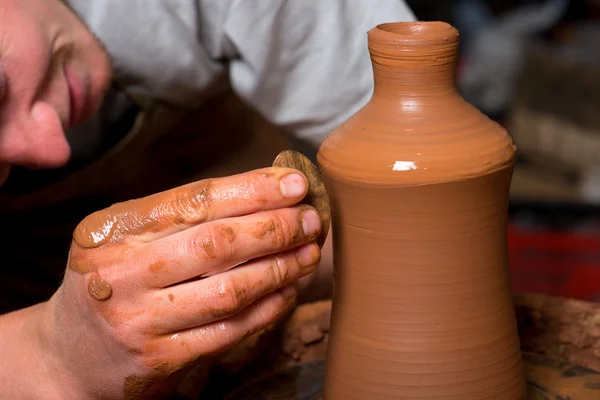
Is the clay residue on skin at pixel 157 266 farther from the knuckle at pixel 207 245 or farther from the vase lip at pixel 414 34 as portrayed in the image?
the vase lip at pixel 414 34

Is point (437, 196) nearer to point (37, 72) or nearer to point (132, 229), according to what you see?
point (132, 229)

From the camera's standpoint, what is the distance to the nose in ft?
3.89

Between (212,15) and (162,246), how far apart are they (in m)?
0.82

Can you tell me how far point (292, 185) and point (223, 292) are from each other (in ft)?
A: 0.43

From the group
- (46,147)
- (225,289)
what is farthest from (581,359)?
(46,147)

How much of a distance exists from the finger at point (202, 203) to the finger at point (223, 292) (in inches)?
2.4

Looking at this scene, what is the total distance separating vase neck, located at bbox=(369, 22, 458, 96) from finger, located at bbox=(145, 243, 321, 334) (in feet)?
0.72

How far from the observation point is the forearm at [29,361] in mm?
1029

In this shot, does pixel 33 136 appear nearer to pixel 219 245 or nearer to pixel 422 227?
pixel 219 245

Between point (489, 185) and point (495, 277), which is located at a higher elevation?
point (489, 185)

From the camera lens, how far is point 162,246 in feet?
2.79

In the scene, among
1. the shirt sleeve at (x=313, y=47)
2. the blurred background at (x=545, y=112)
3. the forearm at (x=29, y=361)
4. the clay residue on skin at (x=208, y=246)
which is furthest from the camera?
the blurred background at (x=545, y=112)

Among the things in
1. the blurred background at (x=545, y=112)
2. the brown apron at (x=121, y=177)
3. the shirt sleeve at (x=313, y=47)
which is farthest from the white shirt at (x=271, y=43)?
the blurred background at (x=545, y=112)

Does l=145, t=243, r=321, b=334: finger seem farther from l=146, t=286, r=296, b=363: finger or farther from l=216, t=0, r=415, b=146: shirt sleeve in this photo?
l=216, t=0, r=415, b=146: shirt sleeve
